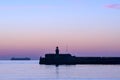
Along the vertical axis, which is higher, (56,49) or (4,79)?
(56,49)

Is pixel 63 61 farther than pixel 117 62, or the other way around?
pixel 117 62

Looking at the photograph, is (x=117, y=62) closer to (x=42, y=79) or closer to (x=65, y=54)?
(x=65, y=54)

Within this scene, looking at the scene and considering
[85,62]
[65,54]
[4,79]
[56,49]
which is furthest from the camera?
[85,62]

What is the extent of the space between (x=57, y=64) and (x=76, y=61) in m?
7.47

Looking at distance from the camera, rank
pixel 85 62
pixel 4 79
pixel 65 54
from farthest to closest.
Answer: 1. pixel 85 62
2. pixel 65 54
3. pixel 4 79

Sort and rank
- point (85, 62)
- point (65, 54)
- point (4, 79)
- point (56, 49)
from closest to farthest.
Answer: point (4, 79) → point (56, 49) → point (65, 54) → point (85, 62)

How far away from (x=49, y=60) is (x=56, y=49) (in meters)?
8.71

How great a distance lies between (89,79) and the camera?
56156 mm

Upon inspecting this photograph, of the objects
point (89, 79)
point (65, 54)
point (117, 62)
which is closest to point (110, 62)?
point (117, 62)

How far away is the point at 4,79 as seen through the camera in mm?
56156

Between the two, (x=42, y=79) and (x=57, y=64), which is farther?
(x=57, y=64)

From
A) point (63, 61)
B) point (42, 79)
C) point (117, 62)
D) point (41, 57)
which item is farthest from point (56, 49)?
point (42, 79)

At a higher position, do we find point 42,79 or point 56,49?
point 56,49

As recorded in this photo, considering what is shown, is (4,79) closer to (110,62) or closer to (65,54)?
(65,54)
